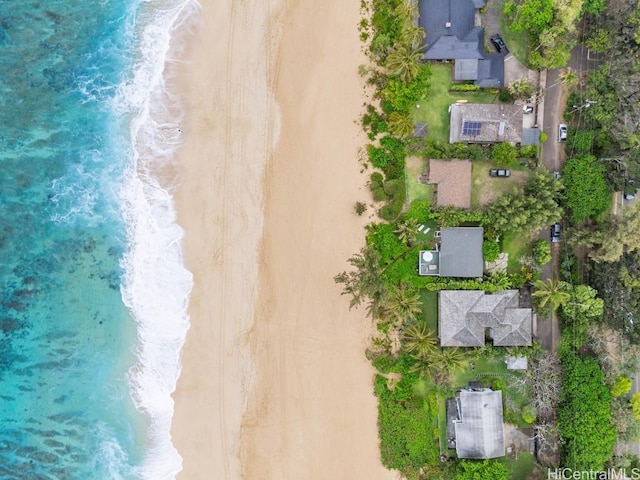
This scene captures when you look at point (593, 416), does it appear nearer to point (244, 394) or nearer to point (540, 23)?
point (244, 394)

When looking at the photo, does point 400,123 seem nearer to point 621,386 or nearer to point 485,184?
point 485,184

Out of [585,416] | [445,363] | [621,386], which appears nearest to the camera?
[585,416]

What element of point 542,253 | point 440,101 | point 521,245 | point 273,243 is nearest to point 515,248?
point 521,245

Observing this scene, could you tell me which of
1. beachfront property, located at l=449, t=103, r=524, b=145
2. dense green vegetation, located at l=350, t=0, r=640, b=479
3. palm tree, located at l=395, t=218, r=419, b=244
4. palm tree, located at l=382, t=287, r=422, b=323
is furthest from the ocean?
beachfront property, located at l=449, t=103, r=524, b=145

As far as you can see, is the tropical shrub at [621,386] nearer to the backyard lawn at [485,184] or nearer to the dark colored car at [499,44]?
the backyard lawn at [485,184]

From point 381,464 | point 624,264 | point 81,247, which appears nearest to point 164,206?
point 81,247
